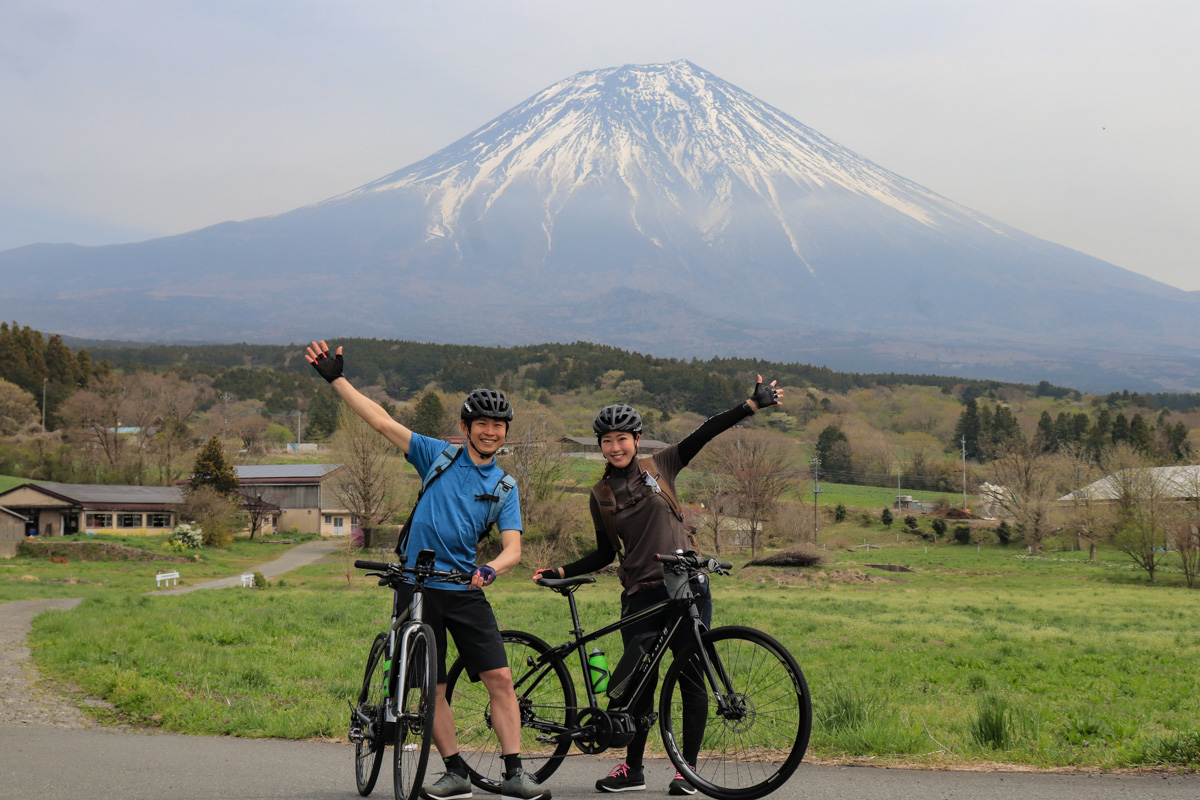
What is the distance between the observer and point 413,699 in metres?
4.89

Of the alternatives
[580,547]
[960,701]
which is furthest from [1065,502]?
[960,701]

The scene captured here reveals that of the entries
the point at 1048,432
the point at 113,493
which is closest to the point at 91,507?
the point at 113,493

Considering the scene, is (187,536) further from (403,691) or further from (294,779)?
(403,691)

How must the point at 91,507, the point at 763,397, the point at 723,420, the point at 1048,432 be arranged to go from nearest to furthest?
the point at 723,420
the point at 763,397
the point at 91,507
the point at 1048,432

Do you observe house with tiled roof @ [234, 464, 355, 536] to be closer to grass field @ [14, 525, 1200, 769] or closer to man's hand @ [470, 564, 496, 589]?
grass field @ [14, 525, 1200, 769]

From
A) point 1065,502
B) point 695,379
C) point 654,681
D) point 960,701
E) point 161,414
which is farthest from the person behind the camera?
point 695,379

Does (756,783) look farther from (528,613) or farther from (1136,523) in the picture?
(1136,523)

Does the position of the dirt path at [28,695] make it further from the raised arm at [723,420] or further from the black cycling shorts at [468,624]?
the raised arm at [723,420]

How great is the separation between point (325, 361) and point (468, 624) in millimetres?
1793

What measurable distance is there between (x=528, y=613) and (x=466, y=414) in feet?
52.3

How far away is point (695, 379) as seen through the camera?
119375 mm

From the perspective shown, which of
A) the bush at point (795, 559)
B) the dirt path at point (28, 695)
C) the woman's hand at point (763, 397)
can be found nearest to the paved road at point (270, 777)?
the dirt path at point (28, 695)

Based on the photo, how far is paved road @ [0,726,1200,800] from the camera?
16.0 ft

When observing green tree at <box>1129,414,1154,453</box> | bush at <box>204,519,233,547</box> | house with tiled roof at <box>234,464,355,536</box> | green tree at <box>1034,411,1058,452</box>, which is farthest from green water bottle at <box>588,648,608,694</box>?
green tree at <box>1034,411,1058,452</box>
